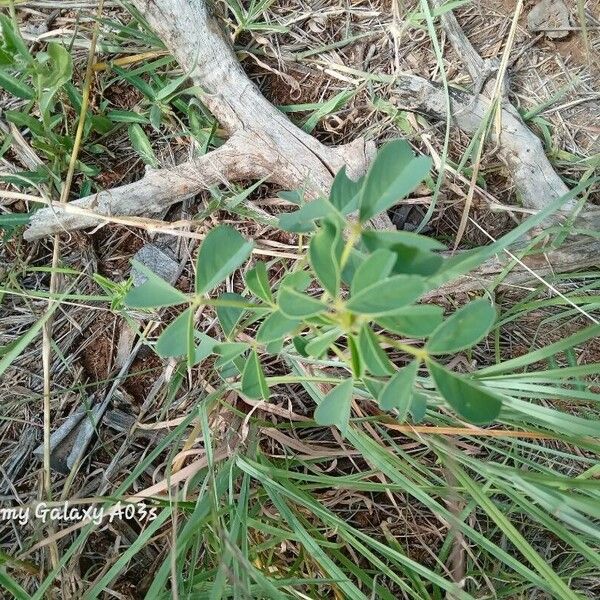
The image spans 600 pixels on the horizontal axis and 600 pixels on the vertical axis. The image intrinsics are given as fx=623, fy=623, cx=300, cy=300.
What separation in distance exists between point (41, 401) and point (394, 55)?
1.34 m

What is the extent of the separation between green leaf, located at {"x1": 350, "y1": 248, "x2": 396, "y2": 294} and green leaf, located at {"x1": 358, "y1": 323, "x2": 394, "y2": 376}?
2.8 inches

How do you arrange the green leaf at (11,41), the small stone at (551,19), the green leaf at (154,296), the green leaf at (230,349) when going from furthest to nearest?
the small stone at (551,19), the green leaf at (11,41), the green leaf at (230,349), the green leaf at (154,296)

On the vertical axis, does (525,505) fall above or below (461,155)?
below

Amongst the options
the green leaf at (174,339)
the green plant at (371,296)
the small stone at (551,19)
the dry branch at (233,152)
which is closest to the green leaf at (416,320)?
the green plant at (371,296)

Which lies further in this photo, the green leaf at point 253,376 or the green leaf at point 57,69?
the green leaf at point 57,69

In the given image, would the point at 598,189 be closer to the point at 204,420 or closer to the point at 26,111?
the point at 204,420

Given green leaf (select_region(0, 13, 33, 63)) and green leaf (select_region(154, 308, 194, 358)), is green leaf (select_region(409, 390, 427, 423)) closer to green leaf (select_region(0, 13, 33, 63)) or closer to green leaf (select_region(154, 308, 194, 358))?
green leaf (select_region(154, 308, 194, 358))

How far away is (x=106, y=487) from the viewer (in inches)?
61.1

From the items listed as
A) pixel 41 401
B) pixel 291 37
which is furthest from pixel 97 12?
pixel 41 401

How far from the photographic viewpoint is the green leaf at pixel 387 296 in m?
0.72

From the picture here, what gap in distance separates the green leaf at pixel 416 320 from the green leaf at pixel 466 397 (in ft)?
0.15

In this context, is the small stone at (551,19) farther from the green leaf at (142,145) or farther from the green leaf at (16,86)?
the green leaf at (16,86)

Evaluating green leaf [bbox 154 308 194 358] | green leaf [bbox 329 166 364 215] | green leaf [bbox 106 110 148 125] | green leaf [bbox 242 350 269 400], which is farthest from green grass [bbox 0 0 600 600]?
green leaf [bbox 329 166 364 215]

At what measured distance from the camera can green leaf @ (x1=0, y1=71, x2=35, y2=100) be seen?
154cm
